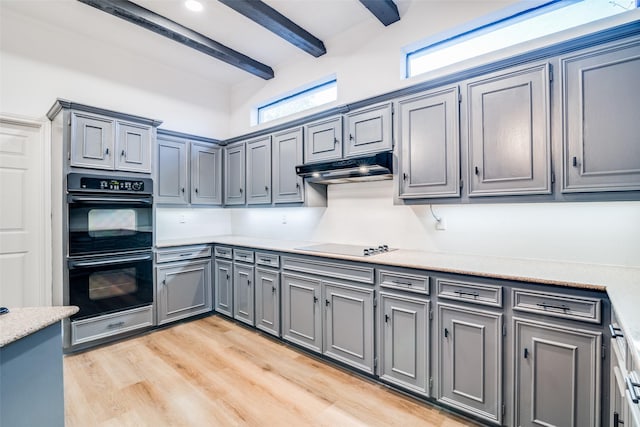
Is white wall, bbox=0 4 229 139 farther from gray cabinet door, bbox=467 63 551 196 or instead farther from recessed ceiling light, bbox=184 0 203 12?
gray cabinet door, bbox=467 63 551 196

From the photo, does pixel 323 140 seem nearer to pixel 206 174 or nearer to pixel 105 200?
pixel 206 174

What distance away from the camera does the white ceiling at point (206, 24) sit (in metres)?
2.92

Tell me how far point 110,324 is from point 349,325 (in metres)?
2.40

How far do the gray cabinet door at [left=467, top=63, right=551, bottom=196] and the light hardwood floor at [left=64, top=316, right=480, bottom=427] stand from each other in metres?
1.59

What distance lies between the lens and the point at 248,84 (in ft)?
14.9

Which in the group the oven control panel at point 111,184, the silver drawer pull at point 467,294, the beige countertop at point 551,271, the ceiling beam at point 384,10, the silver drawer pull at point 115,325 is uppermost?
the ceiling beam at point 384,10

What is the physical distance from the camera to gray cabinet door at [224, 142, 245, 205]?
4.05 m

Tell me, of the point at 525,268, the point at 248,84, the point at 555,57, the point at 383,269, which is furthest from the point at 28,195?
the point at 555,57

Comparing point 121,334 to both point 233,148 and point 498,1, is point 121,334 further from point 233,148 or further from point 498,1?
point 498,1

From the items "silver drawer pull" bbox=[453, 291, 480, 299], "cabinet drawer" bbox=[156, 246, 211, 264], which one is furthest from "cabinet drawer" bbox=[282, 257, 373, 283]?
"cabinet drawer" bbox=[156, 246, 211, 264]

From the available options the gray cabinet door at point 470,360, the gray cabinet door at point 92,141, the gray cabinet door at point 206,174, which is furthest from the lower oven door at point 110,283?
the gray cabinet door at point 470,360

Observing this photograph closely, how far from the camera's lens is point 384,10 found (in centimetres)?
276

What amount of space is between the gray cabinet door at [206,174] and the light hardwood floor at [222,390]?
1.87 meters

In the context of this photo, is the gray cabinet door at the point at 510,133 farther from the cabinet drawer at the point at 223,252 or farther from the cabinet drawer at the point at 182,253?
the cabinet drawer at the point at 182,253
